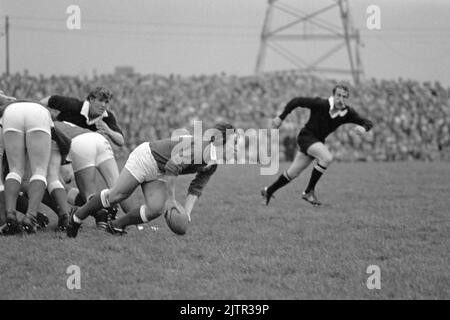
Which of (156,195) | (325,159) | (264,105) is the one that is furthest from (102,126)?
(264,105)

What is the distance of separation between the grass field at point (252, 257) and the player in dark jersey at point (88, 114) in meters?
1.06

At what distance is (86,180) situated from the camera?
772 cm

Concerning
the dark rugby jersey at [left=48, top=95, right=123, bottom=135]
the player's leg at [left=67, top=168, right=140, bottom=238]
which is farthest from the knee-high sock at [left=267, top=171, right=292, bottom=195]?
the player's leg at [left=67, top=168, right=140, bottom=238]

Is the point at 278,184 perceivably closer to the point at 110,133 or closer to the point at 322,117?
the point at 322,117

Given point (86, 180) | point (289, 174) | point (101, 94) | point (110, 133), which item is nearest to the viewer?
point (101, 94)

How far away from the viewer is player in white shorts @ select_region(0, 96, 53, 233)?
23.3 ft

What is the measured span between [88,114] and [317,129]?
395 centimetres

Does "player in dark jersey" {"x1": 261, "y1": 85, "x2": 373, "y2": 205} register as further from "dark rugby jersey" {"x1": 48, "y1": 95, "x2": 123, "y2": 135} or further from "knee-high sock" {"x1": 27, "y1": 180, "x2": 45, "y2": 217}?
"knee-high sock" {"x1": 27, "y1": 180, "x2": 45, "y2": 217}

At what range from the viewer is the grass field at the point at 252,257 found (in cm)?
509

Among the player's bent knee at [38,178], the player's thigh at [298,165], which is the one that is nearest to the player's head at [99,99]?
the player's bent knee at [38,178]

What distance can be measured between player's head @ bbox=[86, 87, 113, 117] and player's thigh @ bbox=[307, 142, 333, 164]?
12.3ft

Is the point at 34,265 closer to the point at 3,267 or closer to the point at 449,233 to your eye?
the point at 3,267

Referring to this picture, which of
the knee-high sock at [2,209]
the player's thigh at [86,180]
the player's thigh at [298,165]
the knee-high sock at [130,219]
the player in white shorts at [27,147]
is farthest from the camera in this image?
the player's thigh at [298,165]

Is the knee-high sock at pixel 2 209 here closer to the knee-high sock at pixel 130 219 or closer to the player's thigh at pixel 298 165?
the knee-high sock at pixel 130 219
